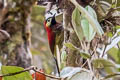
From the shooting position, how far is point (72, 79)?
55cm

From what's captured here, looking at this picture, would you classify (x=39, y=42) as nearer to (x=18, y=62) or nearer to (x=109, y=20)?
(x=18, y=62)

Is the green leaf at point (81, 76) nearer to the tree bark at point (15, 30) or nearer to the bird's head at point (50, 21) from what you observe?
the bird's head at point (50, 21)

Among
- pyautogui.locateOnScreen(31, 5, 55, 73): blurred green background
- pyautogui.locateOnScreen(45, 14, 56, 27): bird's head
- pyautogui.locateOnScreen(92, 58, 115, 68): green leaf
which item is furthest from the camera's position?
pyautogui.locateOnScreen(31, 5, 55, 73): blurred green background

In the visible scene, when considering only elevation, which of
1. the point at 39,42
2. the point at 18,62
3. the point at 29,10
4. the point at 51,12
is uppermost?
the point at 51,12

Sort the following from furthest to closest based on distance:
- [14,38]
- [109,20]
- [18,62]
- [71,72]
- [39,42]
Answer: [39,42] → [14,38] → [18,62] → [109,20] → [71,72]

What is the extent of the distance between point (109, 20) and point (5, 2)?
108cm

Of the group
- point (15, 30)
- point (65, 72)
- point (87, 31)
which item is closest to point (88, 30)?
point (87, 31)

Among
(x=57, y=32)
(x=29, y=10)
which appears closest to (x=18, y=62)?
(x=29, y=10)

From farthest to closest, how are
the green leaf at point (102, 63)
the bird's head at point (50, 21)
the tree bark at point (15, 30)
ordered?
the tree bark at point (15, 30) < the bird's head at point (50, 21) < the green leaf at point (102, 63)

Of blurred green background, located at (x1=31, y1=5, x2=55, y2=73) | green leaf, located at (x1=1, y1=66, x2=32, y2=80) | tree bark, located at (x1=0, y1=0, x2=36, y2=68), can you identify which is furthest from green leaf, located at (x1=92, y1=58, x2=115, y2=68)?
blurred green background, located at (x1=31, y1=5, x2=55, y2=73)

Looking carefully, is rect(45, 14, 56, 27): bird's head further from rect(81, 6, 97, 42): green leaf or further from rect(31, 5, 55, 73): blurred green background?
rect(31, 5, 55, 73): blurred green background

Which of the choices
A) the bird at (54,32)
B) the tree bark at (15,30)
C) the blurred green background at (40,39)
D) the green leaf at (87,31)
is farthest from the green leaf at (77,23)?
the blurred green background at (40,39)

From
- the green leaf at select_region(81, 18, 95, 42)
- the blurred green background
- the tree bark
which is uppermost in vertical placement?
the green leaf at select_region(81, 18, 95, 42)

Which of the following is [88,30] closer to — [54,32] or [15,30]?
[54,32]
